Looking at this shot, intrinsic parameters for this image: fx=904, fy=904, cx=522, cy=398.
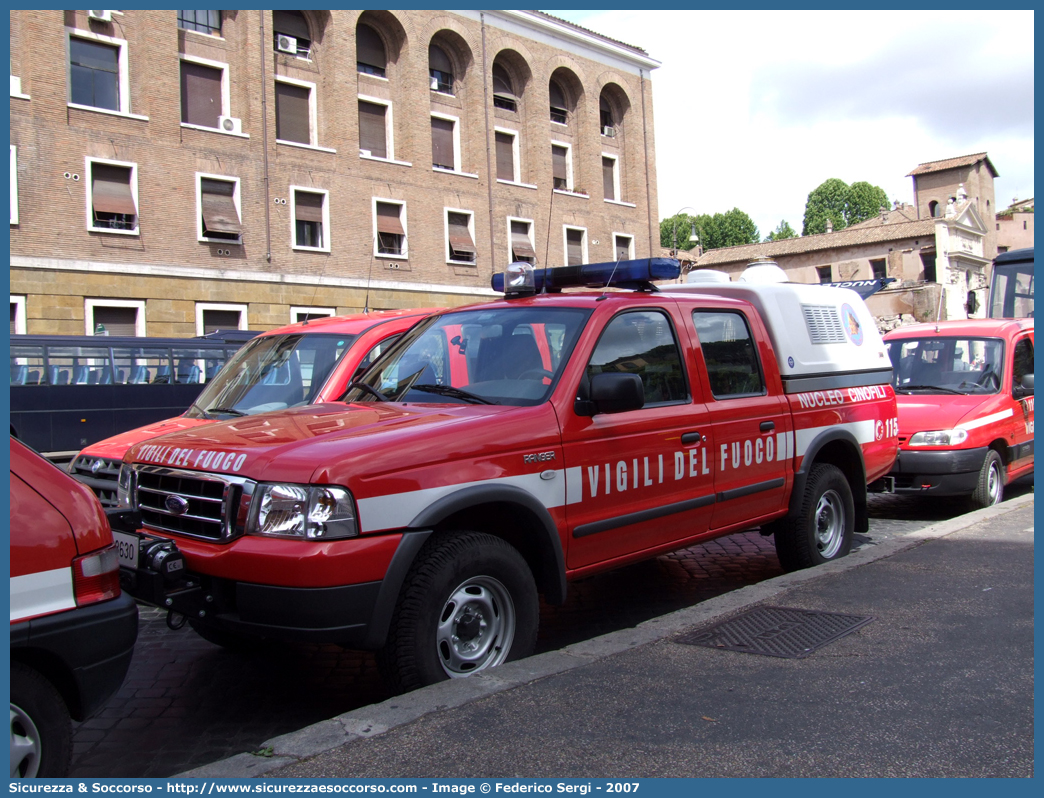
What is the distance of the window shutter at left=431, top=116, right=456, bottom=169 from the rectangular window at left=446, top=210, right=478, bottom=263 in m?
1.95

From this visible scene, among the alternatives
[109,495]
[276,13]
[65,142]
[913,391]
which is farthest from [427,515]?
[276,13]

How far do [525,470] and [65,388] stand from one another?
54.6ft

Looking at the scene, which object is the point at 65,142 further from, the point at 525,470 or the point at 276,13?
the point at 525,470

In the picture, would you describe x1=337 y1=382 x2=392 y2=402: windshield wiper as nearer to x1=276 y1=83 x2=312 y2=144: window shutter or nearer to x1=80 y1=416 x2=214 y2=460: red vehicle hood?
x1=80 y1=416 x2=214 y2=460: red vehicle hood

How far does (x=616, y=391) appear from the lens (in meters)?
4.36

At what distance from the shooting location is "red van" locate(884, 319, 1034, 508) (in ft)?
28.1

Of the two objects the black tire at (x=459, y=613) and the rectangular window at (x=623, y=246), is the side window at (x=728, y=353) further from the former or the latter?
the rectangular window at (x=623, y=246)

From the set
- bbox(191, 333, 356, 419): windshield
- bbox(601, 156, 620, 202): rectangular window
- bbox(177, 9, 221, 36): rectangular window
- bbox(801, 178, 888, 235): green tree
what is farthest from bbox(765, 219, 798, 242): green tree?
bbox(191, 333, 356, 419): windshield

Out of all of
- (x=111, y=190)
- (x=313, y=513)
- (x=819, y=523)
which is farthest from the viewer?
(x=111, y=190)

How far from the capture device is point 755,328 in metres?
5.90

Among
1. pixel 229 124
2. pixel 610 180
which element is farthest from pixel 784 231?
pixel 229 124

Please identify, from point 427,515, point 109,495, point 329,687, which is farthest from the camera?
point 109,495

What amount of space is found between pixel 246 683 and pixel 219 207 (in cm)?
2445

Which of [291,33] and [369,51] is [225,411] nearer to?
Answer: [291,33]
